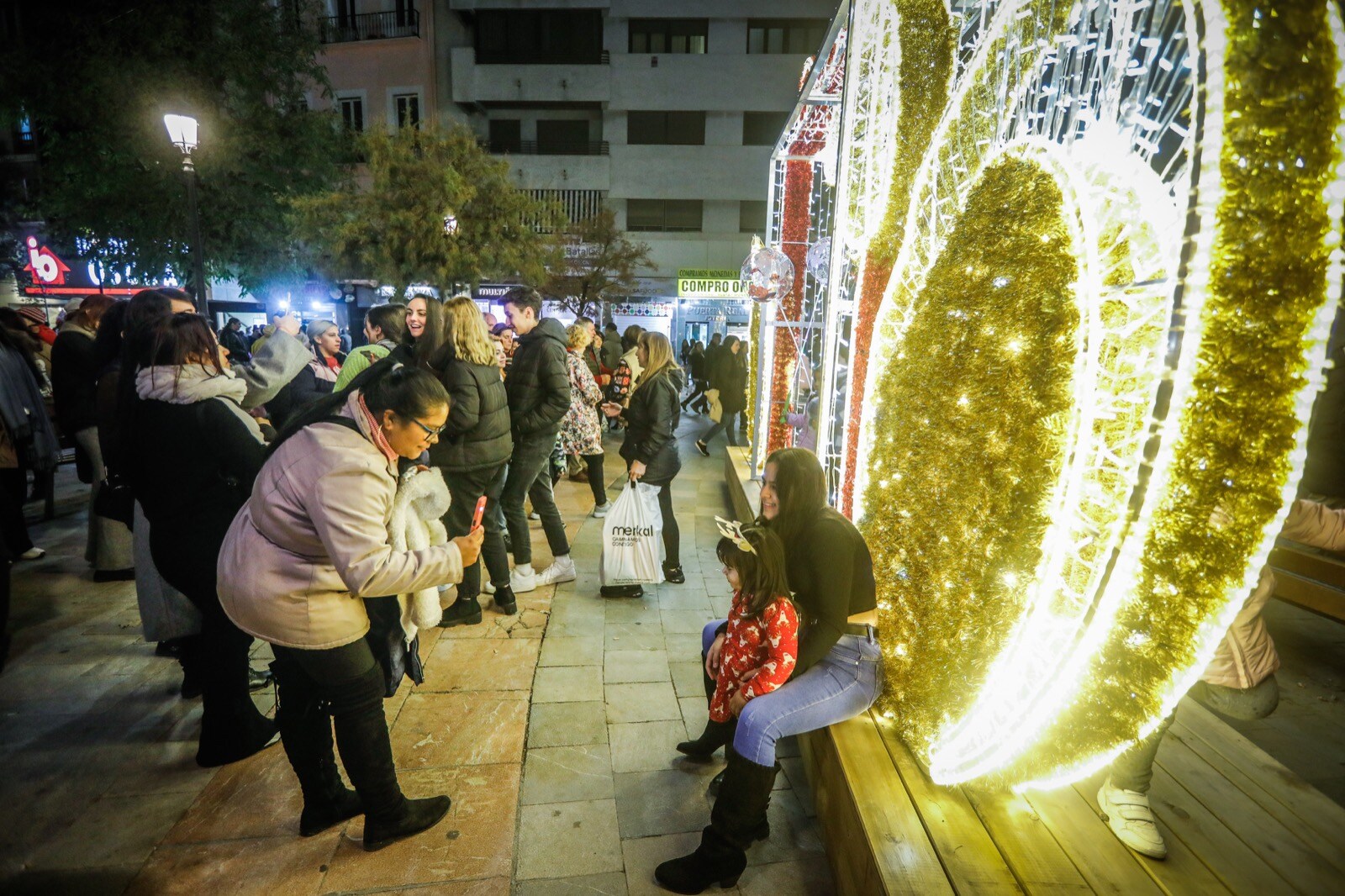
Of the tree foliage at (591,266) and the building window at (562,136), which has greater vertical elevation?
the building window at (562,136)

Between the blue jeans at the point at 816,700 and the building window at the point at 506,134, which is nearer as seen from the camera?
the blue jeans at the point at 816,700

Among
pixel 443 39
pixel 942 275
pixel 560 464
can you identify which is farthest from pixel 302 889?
pixel 443 39

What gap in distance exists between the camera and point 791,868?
232cm

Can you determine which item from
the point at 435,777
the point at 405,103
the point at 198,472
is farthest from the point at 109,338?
the point at 405,103

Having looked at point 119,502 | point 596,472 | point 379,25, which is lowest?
point 596,472

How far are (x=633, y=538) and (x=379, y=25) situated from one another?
82.6 feet

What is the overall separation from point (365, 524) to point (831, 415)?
10.1ft

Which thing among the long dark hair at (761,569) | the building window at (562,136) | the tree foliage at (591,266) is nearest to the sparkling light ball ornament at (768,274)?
the long dark hair at (761,569)

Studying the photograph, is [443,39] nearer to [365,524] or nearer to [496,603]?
[496,603]

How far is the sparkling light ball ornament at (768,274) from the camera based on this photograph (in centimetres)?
623

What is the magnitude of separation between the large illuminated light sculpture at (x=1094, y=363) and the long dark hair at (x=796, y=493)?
352mm

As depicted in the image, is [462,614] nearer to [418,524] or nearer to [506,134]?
[418,524]

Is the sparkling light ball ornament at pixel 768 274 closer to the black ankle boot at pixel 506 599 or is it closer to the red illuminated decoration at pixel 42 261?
the black ankle boot at pixel 506 599

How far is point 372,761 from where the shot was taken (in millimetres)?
Answer: 2207
